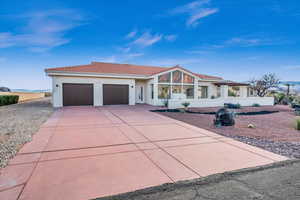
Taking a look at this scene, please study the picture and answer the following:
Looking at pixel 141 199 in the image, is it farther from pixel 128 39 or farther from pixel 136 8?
pixel 128 39

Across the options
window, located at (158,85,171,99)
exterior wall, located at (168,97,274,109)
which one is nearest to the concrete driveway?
exterior wall, located at (168,97,274,109)

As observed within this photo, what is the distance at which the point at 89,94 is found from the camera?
14719 mm

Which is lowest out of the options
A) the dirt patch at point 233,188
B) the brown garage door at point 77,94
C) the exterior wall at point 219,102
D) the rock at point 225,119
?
the dirt patch at point 233,188

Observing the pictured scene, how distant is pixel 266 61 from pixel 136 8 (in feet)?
80.4

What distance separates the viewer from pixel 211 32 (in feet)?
52.7

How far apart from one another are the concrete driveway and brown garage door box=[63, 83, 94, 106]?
31.4 feet

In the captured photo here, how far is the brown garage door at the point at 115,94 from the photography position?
50.4ft

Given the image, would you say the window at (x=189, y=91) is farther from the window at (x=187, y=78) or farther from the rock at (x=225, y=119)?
the rock at (x=225, y=119)

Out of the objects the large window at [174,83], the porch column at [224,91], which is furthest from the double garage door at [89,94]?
the porch column at [224,91]

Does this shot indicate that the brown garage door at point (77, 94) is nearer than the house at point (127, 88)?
No

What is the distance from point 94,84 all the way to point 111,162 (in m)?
12.8

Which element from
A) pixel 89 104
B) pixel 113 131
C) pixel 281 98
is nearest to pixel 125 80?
pixel 89 104

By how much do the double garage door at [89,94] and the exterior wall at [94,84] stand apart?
0.31 m

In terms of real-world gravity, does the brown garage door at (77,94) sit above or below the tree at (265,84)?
below
